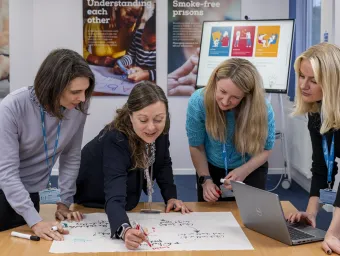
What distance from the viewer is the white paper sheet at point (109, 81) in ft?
20.3

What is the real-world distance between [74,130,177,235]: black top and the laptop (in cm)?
44

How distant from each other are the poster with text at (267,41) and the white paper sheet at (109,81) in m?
1.73

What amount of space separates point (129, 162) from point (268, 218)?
0.62 meters

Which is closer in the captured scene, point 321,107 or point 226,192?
point 321,107

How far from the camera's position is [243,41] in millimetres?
5141

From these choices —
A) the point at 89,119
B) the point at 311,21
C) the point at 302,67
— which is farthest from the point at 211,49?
the point at 302,67

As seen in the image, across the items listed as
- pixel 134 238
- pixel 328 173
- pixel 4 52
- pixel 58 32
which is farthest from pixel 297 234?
pixel 4 52

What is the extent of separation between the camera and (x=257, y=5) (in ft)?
20.2

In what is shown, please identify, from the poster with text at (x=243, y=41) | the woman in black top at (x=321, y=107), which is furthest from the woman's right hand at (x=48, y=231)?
the poster with text at (x=243, y=41)

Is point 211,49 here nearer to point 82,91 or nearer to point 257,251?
point 82,91

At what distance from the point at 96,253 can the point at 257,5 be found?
487cm

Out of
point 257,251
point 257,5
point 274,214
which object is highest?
point 257,5

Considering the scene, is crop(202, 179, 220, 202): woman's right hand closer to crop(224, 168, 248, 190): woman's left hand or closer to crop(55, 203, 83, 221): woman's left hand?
crop(224, 168, 248, 190): woman's left hand

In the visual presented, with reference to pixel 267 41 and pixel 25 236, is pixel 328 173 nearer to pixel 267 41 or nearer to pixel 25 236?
pixel 25 236
